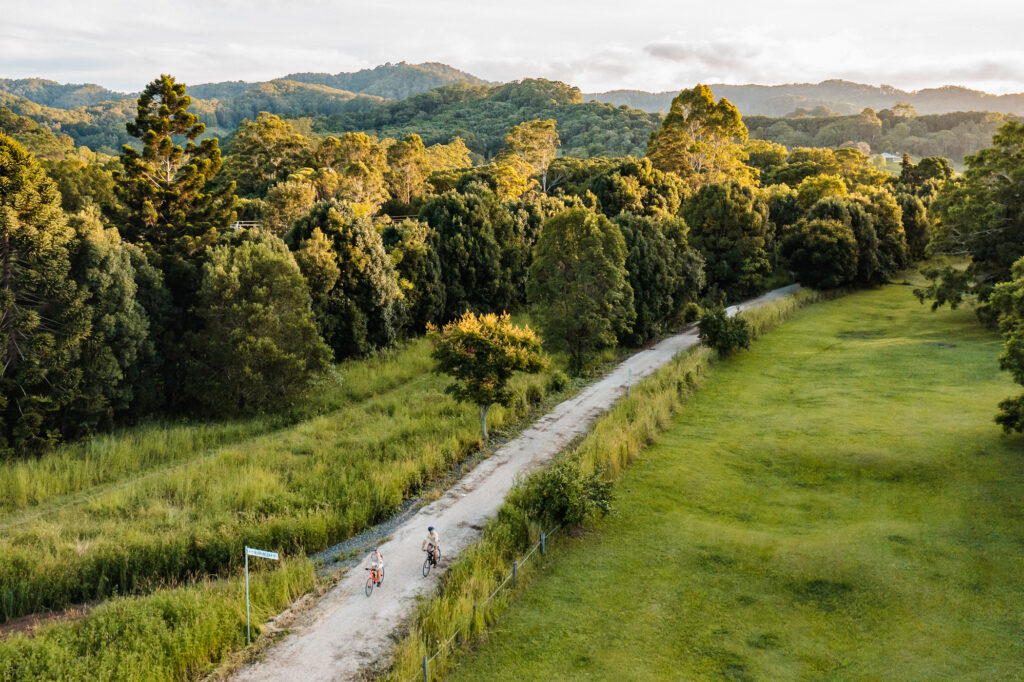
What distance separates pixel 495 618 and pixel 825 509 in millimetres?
11106

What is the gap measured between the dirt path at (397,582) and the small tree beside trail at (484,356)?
238 cm

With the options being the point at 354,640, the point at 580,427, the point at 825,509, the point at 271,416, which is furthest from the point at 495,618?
the point at 271,416

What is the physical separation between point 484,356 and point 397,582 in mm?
10990

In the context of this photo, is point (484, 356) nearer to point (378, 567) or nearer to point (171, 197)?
point (378, 567)

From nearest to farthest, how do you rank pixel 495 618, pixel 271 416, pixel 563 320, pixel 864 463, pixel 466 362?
pixel 495 618
pixel 864 463
pixel 466 362
pixel 271 416
pixel 563 320

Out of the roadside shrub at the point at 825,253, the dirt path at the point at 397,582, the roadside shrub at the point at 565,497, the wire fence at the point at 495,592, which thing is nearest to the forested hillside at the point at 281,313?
the roadside shrub at the point at 825,253

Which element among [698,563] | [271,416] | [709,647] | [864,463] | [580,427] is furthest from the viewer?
[271,416]

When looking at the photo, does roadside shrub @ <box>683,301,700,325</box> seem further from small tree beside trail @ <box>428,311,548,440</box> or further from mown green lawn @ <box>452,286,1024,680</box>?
small tree beside trail @ <box>428,311,548,440</box>

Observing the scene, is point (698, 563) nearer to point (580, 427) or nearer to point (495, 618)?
point (495, 618)

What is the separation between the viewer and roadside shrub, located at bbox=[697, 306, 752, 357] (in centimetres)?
3634

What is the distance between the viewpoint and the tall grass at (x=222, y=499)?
15227mm

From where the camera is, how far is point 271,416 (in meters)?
29.3

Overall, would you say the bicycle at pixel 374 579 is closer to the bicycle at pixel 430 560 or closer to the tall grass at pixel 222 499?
the bicycle at pixel 430 560

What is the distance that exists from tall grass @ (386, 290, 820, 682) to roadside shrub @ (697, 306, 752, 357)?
7.15 meters
